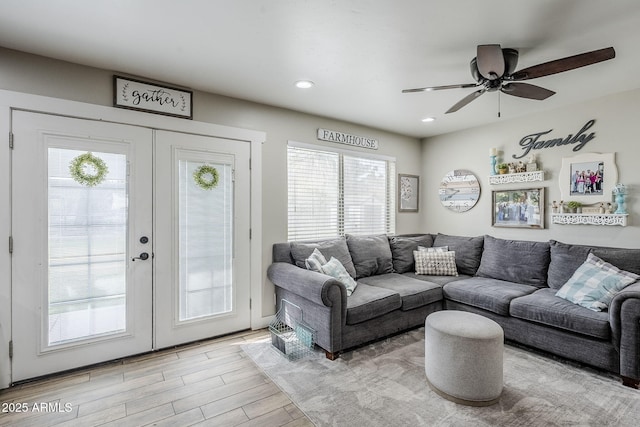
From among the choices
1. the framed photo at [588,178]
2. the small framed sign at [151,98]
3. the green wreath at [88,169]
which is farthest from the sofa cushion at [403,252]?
the green wreath at [88,169]

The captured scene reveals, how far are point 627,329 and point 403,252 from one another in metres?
2.30

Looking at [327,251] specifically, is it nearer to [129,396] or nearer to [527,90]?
[129,396]

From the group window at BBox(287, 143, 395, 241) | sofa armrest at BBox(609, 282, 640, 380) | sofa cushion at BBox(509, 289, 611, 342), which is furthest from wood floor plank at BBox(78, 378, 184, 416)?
sofa armrest at BBox(609, 282, 640, 380)

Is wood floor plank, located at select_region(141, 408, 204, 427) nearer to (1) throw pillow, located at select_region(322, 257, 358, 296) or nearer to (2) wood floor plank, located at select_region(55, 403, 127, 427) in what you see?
(2) wood floor plank, located at select_region(55, 403, 127, 427)

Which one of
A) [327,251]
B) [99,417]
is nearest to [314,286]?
[327,251]

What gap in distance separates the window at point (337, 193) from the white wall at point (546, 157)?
765mm

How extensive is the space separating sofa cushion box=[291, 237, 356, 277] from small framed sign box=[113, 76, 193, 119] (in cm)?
176

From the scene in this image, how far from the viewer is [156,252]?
291cm

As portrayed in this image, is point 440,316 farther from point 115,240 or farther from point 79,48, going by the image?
point 79,48

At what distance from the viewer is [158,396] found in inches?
88.4

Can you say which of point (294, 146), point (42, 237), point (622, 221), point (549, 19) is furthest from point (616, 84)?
point (42, 237)

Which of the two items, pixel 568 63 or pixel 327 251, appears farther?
pixel 327 251

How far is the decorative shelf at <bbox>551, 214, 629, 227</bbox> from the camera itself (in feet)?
10.3

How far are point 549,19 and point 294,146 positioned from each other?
254 cm
